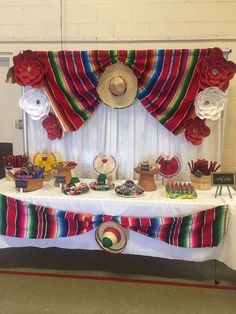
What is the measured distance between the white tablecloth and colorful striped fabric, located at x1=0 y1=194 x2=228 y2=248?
0.14 ft

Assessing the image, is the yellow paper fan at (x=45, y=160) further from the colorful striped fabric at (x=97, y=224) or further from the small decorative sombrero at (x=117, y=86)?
the small decorative sombrero at (x=117, y=86)

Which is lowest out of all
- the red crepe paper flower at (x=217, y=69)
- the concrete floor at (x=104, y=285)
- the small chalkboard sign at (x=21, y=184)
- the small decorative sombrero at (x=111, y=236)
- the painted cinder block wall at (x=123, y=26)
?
the concrete floor at (x=104, y=285)

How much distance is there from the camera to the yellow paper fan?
106 inches

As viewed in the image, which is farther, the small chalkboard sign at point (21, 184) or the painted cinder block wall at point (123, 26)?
the painted cinder block wall at point (123, 26)

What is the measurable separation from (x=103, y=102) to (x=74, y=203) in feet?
2.96

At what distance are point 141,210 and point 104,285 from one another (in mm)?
641

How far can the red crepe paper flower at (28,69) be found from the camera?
253 cm

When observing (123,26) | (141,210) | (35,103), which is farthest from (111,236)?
(123,26)

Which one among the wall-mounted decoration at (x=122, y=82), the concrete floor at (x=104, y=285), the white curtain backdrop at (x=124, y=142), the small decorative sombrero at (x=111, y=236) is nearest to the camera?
the concrete floor at (x=104, y=285)

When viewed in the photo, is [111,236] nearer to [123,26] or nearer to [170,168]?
[170,168]

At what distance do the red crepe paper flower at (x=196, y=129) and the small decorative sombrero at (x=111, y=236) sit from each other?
960mm

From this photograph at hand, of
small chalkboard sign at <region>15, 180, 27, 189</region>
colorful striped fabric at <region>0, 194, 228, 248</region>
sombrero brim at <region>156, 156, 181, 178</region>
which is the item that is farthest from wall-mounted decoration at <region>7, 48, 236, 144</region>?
colorful striped fabric at <region>0, 194, 228, 248</region>

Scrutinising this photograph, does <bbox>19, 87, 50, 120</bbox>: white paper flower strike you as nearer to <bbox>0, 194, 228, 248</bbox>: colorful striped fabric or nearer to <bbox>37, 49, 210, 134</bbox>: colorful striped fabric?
<bbox>37, 49, 210, 134</bbox>: colorful striped fabric

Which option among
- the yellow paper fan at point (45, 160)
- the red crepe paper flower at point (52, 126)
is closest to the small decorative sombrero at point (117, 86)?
the red crepe paper flower at point (52, 126)
